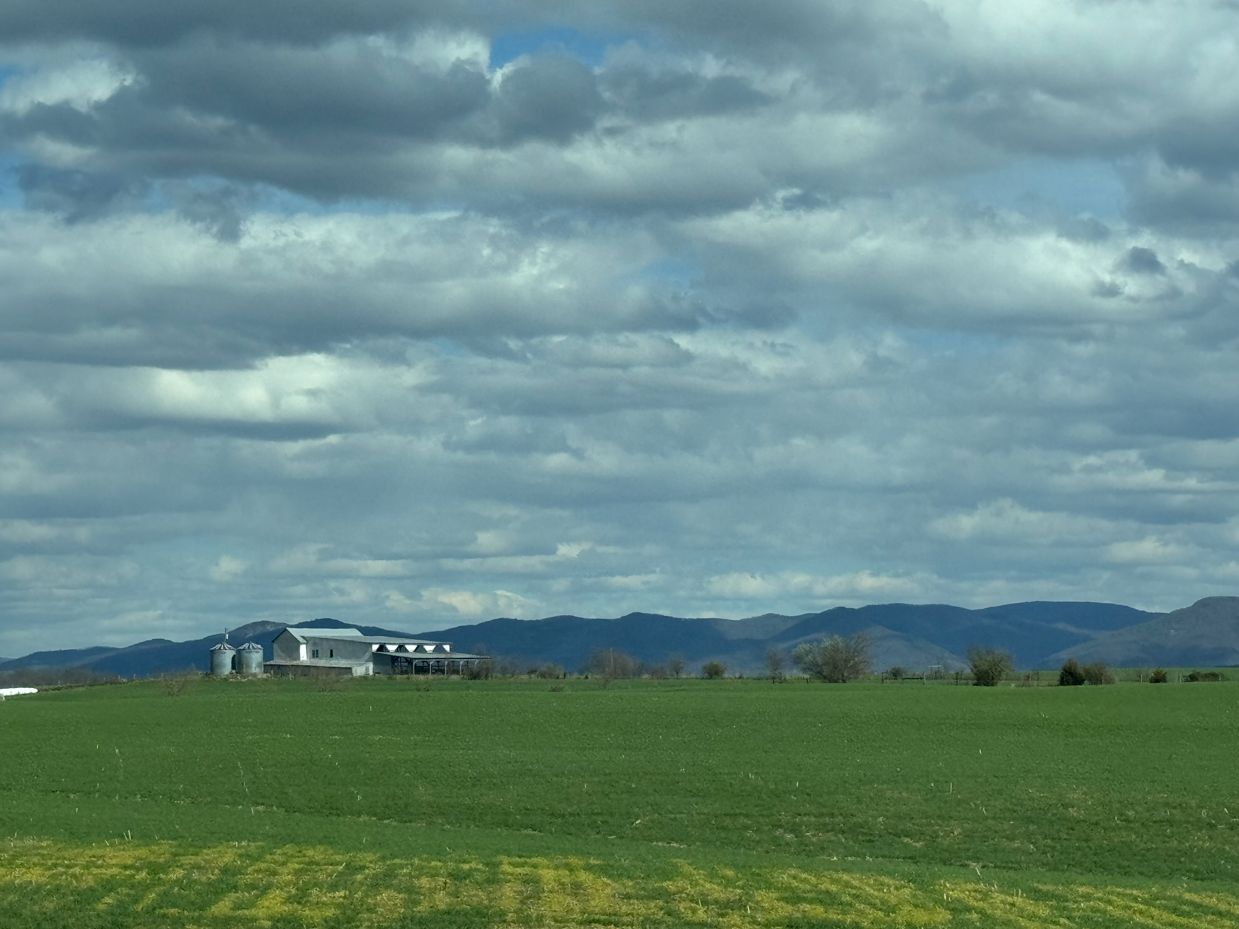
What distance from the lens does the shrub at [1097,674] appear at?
134875 millimetres

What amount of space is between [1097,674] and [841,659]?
30.8 meters

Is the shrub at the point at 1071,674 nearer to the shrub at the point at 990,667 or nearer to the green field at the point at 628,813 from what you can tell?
the shrub at the point at 990,667

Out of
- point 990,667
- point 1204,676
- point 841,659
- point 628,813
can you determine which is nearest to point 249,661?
point 841,659

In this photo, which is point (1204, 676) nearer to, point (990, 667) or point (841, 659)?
point (990, 667)

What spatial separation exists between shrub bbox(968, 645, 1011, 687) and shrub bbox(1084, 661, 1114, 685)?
792cm

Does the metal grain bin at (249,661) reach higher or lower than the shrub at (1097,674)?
higher

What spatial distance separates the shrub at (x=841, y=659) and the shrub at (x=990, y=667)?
17558 mm

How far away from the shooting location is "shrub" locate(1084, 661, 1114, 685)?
135 metres

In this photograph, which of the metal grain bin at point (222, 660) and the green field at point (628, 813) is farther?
the metal grain bin at point (222, 660)

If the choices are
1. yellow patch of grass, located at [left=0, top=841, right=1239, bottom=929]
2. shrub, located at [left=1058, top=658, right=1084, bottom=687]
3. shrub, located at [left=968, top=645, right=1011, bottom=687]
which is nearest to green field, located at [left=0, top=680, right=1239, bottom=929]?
yellow patch of grass, located at [left=0, top=841, right=1239, bottom=929]

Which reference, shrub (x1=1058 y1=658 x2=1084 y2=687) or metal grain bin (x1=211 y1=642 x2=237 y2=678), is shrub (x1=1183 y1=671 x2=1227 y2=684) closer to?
shrub (x1=1058 y1=658 x2=1084 y2=687)

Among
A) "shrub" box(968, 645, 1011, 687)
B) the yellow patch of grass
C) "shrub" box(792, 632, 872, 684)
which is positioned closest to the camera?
the yellow patch of grass

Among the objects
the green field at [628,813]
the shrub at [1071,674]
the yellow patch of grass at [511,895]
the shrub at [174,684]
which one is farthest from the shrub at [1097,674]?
the yellow patch of grass at [511,895]

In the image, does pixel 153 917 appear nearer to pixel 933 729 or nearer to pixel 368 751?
pixel 368 751
